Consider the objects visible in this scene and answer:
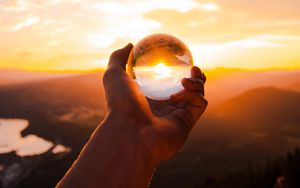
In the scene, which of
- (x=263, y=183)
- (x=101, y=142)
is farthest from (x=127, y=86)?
(x=263, y=183)

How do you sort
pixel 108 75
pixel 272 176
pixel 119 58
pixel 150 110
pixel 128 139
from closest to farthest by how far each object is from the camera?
pixel 128 139 → pixel 150 110 → pixel 108 75 → pixel 119 58 → pixel 272 176

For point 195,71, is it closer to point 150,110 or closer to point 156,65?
point 156,65

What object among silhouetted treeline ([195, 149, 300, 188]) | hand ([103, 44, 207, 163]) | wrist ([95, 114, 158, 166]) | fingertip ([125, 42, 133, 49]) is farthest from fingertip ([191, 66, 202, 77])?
silhouetted treeline ([195, 149, 300, 188])

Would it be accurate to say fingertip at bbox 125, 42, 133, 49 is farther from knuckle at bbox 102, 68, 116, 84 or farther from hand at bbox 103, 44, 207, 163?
knuckle at bbox 102, 68, 116, 84

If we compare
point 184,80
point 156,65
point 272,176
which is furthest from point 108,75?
point 272,176

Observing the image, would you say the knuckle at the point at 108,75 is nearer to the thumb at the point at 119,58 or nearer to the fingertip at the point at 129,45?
the thumb at the point at 119,58
